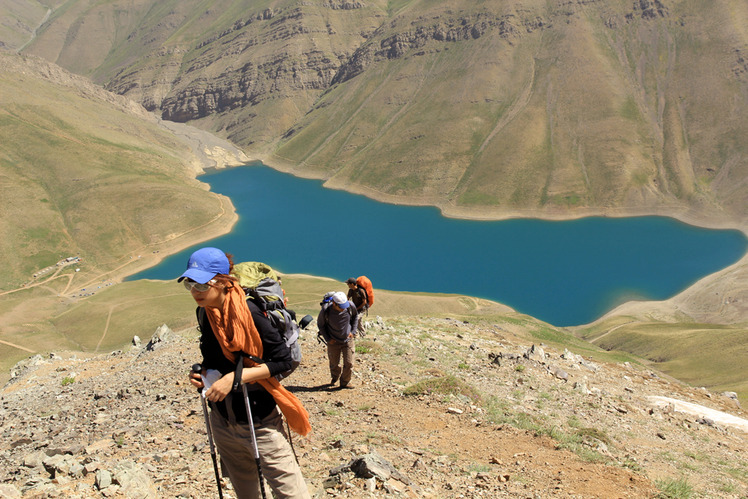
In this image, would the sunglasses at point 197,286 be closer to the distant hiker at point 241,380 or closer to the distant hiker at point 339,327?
the distant hiker at point 241,380

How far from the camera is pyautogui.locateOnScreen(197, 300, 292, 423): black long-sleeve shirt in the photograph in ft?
17.1

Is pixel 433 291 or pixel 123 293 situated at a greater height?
pixel 433 291

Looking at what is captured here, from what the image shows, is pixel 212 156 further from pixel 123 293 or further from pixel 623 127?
pixel 623 127

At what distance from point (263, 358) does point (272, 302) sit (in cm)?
60

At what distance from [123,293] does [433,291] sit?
41278 millimetres

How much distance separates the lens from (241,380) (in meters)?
5.04

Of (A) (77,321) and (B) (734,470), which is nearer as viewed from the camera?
(B) (734,470)

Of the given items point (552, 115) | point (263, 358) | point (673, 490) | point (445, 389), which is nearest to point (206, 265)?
point (263, 358)

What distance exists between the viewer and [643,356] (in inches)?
1545

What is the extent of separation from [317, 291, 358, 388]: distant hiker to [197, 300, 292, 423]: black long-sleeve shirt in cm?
605

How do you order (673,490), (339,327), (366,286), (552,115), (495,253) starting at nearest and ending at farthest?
(673,490), (339,327), (366,286), (495,253), (552,115)

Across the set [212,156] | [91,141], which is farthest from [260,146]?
[91,141]

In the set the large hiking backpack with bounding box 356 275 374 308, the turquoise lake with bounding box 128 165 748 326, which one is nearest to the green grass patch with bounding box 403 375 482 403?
the large hiking backpack with bounding box 356 275 374 308

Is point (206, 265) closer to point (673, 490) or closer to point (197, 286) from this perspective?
point (197, 286)
